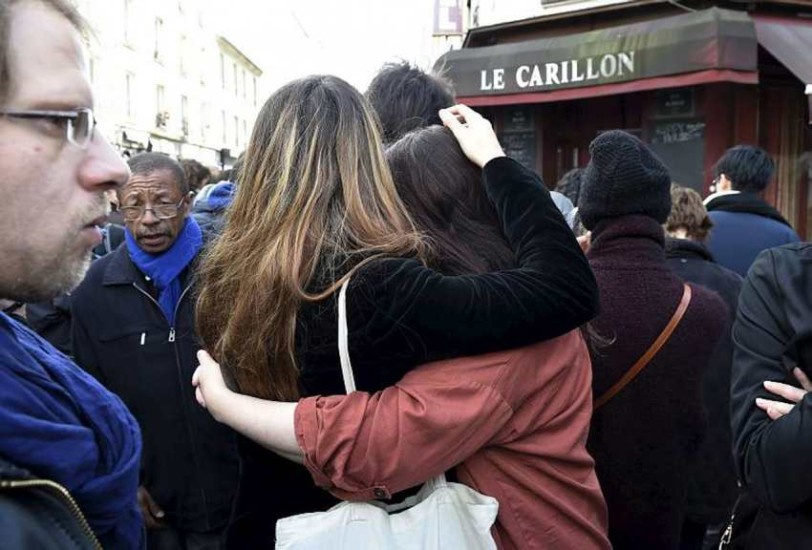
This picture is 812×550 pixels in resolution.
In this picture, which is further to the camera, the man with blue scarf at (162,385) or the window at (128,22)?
the window at (128,22)

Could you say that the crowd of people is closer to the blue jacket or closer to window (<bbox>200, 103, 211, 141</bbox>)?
the blue jacket

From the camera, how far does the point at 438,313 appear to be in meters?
1.59

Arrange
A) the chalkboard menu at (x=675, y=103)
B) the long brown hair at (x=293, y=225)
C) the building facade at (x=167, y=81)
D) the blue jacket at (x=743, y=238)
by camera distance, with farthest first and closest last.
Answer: the building facade at (x=167, y=81) → the chalkboard menu at (x=675, y=103) → the blue jacket at (x=743, y=238) → the long brown hair at (x=293, y=225)

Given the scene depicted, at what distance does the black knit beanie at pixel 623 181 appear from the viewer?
2676 millimetres

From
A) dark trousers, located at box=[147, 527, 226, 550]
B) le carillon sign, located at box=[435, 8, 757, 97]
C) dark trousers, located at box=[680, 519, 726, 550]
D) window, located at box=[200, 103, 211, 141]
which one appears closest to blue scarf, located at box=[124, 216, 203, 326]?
dark trousers, located at box=[147, 527, 226, 550]

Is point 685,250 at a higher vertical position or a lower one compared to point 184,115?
lower

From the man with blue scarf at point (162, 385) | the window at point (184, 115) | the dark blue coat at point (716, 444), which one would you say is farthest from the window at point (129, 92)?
the dark blue coat at point (716, 444)

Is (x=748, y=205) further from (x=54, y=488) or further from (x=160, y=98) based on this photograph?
(x=160, y=98)

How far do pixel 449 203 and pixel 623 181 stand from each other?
1.06 m

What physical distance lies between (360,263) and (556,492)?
681 millimetres

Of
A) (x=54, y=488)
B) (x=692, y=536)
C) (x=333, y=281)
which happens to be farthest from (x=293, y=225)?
(x=692, y=536)

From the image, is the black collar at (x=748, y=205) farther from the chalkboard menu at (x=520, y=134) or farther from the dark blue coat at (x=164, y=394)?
the chalkboard menu at (x=520, y=134)

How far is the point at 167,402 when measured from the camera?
3.01 m

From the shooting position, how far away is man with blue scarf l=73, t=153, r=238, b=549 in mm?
2980
